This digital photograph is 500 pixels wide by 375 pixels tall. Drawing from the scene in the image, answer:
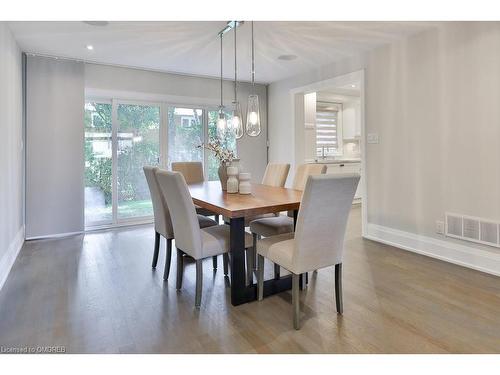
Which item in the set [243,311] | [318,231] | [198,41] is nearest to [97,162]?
[198,41]

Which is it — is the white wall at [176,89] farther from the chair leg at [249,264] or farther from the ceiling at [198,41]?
the chair leg at [249,264]

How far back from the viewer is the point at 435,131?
3346mm

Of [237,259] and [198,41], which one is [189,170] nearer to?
[198,41]

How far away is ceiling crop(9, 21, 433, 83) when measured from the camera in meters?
3.17

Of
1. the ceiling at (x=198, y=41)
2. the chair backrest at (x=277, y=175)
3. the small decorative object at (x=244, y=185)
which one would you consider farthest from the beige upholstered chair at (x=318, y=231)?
the ceiling at (x=198, y=41)

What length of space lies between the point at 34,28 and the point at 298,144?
3807 mm

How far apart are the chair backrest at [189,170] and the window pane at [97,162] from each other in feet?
4.80

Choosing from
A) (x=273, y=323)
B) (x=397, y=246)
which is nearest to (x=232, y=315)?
(x=273, y=323)

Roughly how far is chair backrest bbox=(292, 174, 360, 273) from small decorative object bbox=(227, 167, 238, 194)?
3.57 feet

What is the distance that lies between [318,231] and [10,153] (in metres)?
3.13

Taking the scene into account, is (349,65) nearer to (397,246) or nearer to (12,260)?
(397,246)
